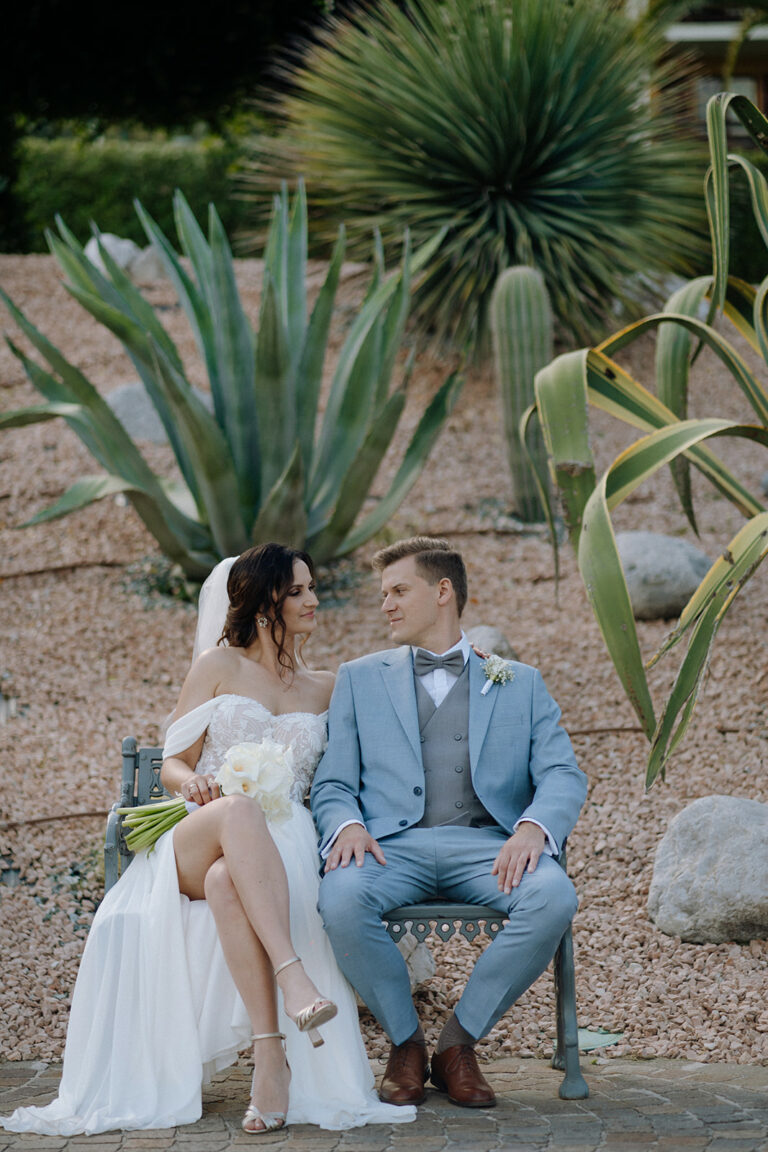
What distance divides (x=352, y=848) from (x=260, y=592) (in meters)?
0.84

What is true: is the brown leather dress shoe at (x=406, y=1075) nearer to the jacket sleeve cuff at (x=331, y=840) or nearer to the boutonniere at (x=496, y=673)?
the jacket sleeve cuff at (x=331, y=840)

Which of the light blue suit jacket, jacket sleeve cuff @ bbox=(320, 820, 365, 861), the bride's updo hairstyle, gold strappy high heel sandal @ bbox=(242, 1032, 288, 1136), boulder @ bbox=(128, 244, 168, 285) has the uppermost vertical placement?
boulder @ bbox=(128, 244, 168, 285)

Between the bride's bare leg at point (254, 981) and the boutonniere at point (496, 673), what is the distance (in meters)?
0.93

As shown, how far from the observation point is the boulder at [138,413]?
27.6 feet

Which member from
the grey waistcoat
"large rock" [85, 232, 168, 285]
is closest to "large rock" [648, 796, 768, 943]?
the grey waistcoat

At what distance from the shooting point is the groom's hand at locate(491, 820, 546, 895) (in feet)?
10.2

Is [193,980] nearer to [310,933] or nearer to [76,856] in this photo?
[310,933]

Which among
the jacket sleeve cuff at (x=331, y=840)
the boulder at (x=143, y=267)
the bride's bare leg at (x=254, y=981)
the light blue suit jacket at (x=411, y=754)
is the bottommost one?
the bride's bare leg at (x=254, y=981)

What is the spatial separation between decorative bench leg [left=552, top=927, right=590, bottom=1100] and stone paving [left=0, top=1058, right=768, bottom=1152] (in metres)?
0.03

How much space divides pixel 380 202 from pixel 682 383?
4367 millimetres

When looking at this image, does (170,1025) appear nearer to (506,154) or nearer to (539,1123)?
(539,1123)

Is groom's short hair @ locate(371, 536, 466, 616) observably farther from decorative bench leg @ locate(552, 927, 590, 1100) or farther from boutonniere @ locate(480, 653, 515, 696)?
decorative bench leg @ locate(552, 927, 590, 1100)

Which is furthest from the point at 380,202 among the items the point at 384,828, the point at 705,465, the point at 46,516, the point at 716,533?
the point at 384,828

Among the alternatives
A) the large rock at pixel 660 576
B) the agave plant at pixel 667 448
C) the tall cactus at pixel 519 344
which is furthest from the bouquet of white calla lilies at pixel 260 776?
the tall cactus at pixel 519 344
